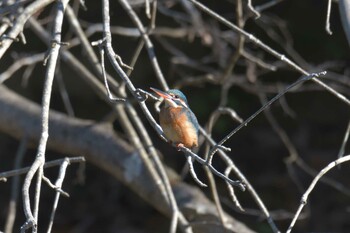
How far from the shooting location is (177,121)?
9.34 feet

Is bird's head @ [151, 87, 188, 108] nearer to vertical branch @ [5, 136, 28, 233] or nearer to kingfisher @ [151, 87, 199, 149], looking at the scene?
kingfisher @ [151, 87, 199, 149]

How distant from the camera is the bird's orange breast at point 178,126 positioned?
9.33 ft

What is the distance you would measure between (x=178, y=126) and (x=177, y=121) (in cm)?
2

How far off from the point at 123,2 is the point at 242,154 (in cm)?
339

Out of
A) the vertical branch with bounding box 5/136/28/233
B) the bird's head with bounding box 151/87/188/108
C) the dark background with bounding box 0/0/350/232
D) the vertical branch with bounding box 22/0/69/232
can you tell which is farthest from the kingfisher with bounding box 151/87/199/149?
the dark background with bounding box 0/0/350/232

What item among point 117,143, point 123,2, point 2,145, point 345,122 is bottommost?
point 117,143

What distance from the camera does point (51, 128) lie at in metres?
4.00

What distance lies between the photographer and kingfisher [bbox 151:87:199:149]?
284 centimetres

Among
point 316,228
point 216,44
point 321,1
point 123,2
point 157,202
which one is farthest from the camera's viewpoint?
point 321,1

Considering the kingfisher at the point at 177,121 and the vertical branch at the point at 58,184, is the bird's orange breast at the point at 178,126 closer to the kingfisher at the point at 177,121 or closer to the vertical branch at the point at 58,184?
the kingfisher at the point at 177,121

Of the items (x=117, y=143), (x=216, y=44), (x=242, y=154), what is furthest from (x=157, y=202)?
(x=242, y=154)

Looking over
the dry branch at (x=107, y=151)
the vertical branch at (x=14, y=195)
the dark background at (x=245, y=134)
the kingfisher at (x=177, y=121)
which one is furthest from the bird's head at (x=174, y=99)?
the dark background at (x=245, y=134)

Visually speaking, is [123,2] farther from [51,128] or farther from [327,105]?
[327,105]

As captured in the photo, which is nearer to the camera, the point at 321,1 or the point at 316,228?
the point at 316,228
